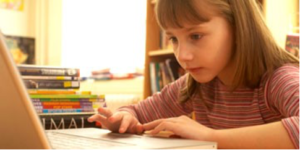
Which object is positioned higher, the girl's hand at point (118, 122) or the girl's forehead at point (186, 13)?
the girl's forehead at point (186, 13)

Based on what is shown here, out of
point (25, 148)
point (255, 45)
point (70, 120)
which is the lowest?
point (70, 120)

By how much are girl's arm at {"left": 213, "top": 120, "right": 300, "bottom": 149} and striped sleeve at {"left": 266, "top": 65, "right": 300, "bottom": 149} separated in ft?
0.04

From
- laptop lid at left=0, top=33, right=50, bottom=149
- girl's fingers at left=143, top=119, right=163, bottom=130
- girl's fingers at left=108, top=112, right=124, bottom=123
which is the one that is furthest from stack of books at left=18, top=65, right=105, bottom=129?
laptop lid at left=0, top=33, right=50, bottom=149

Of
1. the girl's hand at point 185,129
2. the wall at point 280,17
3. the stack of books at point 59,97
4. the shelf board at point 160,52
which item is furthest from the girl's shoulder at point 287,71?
the shelf board at point 160,52

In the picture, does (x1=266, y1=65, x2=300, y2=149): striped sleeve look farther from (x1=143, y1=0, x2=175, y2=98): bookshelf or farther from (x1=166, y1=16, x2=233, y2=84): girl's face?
(x1=143, y1=0, x2=175, y2=98): bookshelf

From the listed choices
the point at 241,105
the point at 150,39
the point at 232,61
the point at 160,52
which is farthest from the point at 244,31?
the point at 150,39

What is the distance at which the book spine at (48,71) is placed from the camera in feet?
3.55

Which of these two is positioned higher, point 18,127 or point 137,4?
point 137,4

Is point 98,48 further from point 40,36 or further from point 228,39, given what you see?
point 228,39

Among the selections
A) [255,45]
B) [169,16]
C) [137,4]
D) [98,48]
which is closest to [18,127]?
[169,16]

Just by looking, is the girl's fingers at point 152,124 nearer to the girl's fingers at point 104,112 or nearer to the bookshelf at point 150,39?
the girl's fingers at point 104,112

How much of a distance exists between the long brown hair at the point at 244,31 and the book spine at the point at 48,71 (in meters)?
0.39

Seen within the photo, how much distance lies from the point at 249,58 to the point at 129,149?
1.73 feet

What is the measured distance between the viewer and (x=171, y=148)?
1.56 ft
